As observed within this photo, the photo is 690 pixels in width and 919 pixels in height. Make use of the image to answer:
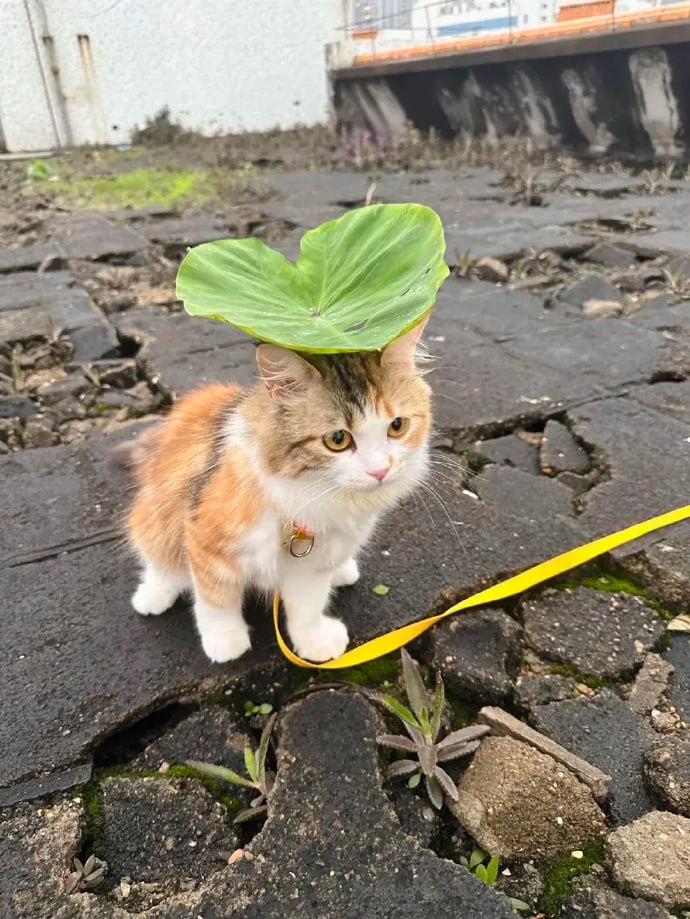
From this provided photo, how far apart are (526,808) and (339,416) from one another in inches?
33.4

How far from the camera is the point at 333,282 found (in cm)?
129

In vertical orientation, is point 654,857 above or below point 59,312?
below

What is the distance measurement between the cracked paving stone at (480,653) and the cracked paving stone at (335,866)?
31 cm

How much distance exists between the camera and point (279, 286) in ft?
4.19

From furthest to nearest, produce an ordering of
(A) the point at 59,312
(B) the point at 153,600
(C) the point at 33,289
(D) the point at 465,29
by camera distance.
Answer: (D) the point at 465,29
(C) the point at 33,289
(A) the point at 59,312
(B) the point at 153,600

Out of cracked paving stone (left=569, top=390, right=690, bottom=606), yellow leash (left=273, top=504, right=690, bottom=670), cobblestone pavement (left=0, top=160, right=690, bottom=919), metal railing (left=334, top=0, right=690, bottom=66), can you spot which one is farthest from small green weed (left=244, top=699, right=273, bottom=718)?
metal railing (left=334, top=0, right=690, bottom=66)

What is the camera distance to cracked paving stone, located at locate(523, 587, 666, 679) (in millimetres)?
1686

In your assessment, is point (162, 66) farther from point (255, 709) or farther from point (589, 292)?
point (255, 709)

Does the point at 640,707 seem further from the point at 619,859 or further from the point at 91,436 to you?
the point at 91,436

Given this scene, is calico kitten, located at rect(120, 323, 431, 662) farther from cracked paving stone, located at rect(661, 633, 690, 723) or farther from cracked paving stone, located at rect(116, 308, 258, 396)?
cracked paving stone, located at rect(116, 308, 258, 396)

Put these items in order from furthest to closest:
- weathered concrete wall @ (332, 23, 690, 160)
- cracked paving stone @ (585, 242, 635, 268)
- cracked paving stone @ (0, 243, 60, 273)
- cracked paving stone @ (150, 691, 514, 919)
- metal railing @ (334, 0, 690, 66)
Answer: metal railing @ (334, 0, 690, 66) → weathered concrete wall @ (332, 23, 690, 160) → cracked paving stone @ (0, 243, 60, 273) → cracked paving stone @ (585, 242, 635, 268) → cracked paving stone @ (150, 691, 514, 919)

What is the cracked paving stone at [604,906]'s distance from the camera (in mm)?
1154

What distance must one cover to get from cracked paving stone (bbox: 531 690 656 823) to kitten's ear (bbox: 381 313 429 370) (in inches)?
33.1

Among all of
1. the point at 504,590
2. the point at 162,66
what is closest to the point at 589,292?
the point at 504,590
